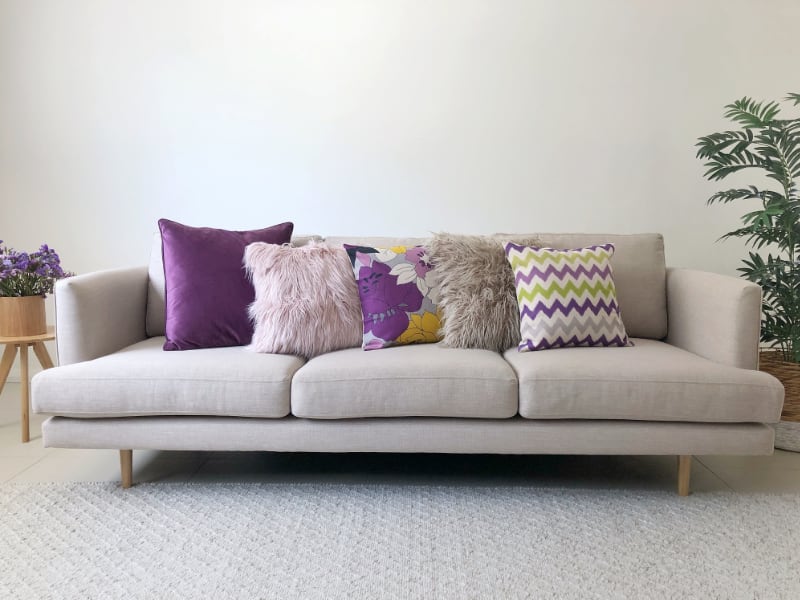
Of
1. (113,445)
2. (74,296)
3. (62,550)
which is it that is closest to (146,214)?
(74,296)

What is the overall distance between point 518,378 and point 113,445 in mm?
1351

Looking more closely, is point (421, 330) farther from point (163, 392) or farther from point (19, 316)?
point (19, 316)

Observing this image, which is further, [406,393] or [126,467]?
[126,467]

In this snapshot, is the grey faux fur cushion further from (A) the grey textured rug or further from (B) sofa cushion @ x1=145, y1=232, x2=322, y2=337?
(B) sofa cushion @ x1=145, y1=232, x2=322, y2=337

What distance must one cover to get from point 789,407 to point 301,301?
206 centimetres

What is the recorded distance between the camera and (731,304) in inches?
85.7

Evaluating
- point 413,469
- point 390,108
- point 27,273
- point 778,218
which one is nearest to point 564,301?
point 413,469

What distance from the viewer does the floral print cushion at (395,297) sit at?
239 cm

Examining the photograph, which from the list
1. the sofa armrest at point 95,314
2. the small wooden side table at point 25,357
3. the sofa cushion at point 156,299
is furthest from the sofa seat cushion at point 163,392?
the small wooden side table at point 25,357

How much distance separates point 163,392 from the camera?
6.70 ft

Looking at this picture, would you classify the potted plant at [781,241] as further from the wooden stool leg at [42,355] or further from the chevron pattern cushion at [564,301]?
the wooden stool leg at [42,355]

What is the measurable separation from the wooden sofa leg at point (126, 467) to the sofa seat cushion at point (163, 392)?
7.7 inches

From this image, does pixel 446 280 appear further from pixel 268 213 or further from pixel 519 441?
pixel 268 213

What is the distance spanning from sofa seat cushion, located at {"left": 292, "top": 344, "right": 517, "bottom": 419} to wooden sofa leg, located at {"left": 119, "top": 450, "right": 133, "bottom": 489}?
25.1 inches
